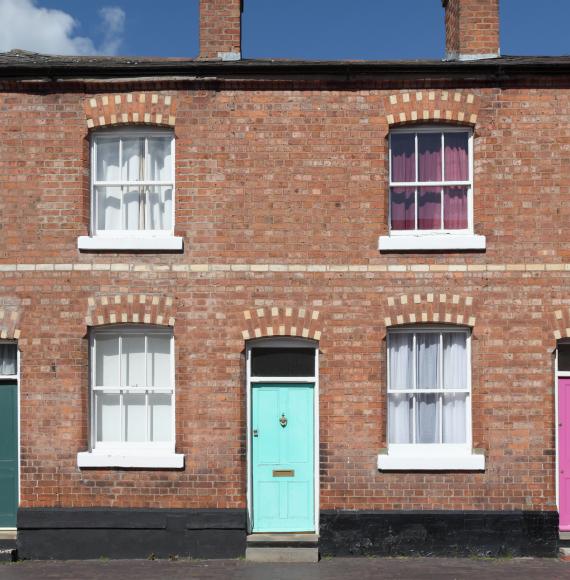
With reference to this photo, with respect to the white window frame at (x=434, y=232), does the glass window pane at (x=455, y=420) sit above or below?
below

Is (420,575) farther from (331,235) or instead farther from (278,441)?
(331,235)

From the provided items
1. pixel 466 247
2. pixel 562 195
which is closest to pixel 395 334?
pixel 466 247

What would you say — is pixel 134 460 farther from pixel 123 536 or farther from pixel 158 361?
pixel 158 361

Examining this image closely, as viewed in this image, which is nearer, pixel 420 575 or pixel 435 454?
pixel 420 575

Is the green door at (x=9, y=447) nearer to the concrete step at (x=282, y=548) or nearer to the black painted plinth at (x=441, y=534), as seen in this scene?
the concrete step at (x=282, y=548)

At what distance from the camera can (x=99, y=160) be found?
38.4 feet

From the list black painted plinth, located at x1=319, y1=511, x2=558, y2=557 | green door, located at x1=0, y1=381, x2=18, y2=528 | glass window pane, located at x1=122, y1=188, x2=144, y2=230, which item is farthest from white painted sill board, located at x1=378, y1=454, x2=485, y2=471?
green door, located at x1=0, y1=381, x2=18, y2=528

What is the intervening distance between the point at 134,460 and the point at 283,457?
2.20 meters

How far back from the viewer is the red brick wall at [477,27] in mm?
11969

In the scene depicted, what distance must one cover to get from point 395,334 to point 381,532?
9.47ft

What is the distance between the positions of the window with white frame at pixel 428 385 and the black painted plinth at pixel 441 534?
110 cm

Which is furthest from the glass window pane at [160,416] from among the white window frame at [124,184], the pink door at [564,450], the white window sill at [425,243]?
the pink door at [564,450]

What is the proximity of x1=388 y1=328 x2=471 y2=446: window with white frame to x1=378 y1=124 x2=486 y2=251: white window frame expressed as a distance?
1270 millimetres

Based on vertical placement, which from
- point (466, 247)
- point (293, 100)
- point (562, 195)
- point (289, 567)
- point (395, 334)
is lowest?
point (289, 567)
